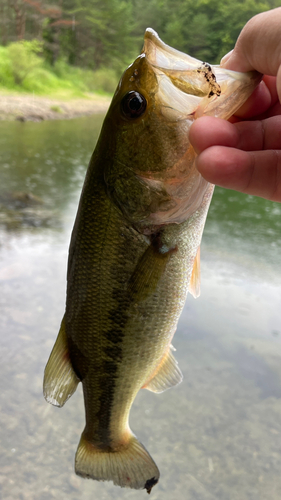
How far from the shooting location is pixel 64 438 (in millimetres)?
1806

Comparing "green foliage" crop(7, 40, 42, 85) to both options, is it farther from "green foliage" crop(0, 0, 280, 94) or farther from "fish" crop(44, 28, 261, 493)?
"fish" crop(44, 28, 261, 493)

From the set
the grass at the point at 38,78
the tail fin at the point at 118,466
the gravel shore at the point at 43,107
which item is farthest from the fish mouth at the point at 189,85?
the grass at the point at 38,78

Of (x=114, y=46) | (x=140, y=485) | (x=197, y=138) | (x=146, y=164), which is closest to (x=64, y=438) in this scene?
(x=140, y=485)

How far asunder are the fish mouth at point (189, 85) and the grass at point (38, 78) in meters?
10.5

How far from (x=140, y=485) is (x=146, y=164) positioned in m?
0.77

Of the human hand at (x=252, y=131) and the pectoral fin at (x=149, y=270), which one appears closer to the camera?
the human hand at (x=252, y=131)

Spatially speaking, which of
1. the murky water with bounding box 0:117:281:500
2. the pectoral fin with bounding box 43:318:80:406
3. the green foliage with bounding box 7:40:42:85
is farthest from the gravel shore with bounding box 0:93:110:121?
the pectoral fin with bounding box 43:318:80:406

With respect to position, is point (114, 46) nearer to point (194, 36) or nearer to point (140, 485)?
point (194, 36)

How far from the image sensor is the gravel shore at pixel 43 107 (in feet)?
28.4

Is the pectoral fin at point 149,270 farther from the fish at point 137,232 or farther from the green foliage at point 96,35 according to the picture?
the green foliage at point 96,35

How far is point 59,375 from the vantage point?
34.9 inches

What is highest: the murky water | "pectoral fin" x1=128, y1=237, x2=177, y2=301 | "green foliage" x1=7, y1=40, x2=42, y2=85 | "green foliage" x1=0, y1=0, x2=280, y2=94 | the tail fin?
"green foliage" x1=0, y1=0, x2=280, y2=94

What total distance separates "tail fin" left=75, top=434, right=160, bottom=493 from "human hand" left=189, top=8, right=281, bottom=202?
0.72m

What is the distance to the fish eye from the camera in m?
0.71
